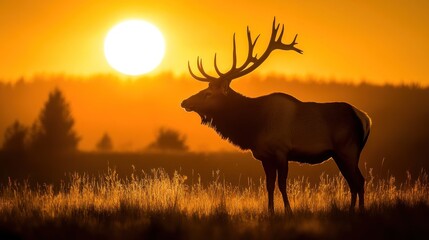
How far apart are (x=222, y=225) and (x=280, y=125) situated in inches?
117

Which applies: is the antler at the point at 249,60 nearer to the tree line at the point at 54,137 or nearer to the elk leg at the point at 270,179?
the elk leg at the point at 270,179

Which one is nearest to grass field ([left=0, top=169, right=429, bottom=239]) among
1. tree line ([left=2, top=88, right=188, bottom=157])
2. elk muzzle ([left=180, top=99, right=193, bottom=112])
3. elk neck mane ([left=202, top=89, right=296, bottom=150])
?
elk neck mane ([left=202, top=89, right=296, bottom=150])

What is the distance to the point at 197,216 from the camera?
11.5 meters

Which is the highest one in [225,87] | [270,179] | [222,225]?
[225,87]

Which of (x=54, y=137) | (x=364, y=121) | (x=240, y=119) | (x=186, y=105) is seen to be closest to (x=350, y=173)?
(x=364, y=121)

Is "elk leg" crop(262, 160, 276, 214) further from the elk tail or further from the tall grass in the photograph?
the elk tail

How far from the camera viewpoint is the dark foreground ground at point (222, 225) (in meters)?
9.84

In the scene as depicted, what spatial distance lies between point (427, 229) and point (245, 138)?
401 centimetres

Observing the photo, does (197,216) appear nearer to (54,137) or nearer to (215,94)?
(215,94)

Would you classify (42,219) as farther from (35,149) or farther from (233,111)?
(35,149)

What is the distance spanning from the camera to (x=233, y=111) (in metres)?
13.6

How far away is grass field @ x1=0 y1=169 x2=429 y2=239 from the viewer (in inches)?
392

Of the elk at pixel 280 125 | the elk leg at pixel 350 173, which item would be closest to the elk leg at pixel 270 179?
the elk at pixel 280 125

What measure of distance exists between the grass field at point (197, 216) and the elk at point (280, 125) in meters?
0.71
